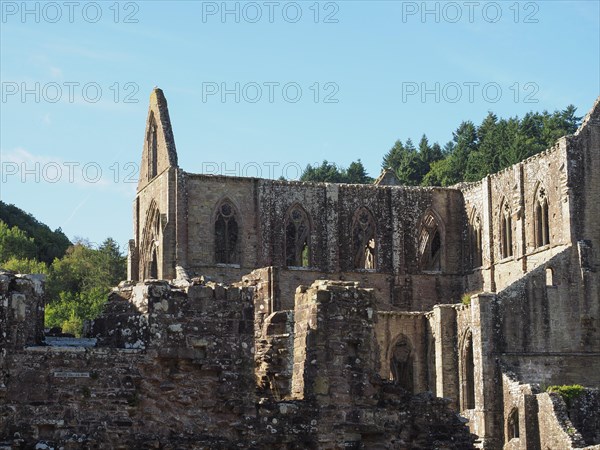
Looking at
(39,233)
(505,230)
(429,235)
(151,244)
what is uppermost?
(39,233)

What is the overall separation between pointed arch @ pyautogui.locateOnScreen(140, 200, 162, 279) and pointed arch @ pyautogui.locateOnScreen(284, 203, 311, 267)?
15.7 feet

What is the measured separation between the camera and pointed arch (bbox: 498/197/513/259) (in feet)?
186

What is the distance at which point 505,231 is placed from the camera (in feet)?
187

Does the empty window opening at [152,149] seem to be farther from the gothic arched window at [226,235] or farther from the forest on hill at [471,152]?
the forest on hill at [471,152]

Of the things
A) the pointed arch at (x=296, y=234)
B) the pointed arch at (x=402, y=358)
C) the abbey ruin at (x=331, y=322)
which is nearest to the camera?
the abbey ruin at (x=331, y=322)

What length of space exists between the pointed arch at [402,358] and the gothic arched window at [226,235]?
22.7ft

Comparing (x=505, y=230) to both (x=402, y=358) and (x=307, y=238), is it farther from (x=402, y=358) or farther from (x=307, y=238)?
(x=307, y=238)

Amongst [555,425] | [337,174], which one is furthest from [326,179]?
[555,425]

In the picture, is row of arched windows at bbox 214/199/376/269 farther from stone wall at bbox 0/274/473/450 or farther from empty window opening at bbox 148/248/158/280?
stone wall at bbox 0/274/473/450

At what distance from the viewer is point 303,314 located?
23234mm

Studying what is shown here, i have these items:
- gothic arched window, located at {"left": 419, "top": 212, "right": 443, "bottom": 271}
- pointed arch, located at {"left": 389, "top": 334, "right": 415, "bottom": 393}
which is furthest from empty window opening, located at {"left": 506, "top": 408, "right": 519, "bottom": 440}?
gothic arched window, located at {"left": 419, "top": 212, "right": 443, "bottom": 271}

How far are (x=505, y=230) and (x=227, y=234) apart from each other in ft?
33.7

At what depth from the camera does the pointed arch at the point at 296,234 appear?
190ft

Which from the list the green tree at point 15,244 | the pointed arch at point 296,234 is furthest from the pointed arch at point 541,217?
the green tree at point 15,244
